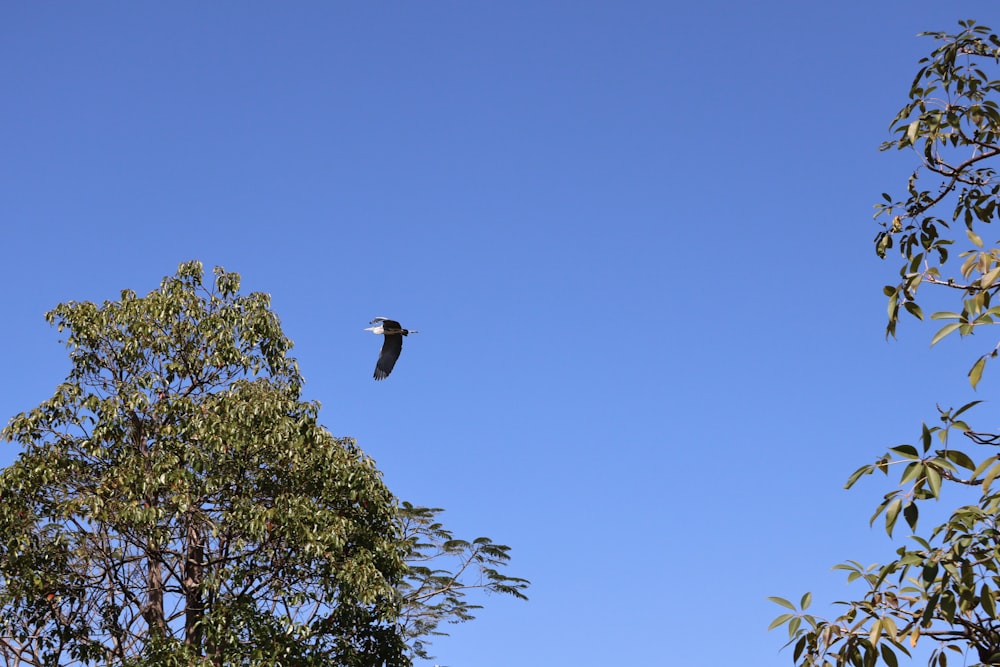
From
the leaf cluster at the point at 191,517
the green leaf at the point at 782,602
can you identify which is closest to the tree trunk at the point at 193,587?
the leaf cluster at the point at 191,517

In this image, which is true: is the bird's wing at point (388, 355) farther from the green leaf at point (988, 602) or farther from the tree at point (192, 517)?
the green leaf at point (988, 602)

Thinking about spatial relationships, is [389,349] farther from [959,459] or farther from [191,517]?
[959,459]

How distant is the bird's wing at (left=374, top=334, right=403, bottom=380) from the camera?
41.7 feet

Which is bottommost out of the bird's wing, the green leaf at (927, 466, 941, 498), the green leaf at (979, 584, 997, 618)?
the green leaf at (979, 584, 997, 618)

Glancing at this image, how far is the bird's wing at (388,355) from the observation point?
12.7 metres

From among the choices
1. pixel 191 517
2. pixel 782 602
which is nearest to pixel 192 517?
pixel 191 517

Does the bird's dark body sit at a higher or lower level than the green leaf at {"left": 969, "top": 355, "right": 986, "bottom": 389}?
higher

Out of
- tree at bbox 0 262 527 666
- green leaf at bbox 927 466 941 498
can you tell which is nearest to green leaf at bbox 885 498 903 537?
green leaf at bbox 927 466 941 498

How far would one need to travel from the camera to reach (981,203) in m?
5.02

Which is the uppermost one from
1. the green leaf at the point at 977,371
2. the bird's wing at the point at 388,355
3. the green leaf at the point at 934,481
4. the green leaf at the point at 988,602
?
the bird's wing at the point at 388,355

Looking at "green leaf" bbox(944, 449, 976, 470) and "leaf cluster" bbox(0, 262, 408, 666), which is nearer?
"green leaf" bbox(944, 449, 976, 470)

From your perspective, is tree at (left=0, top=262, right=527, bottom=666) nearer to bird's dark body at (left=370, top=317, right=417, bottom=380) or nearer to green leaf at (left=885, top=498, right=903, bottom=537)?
bird's dark body at (left=370, top=317, right=417, bottom=380)

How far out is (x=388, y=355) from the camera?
41.8 feet

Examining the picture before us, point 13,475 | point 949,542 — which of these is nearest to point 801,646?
point 949,542
